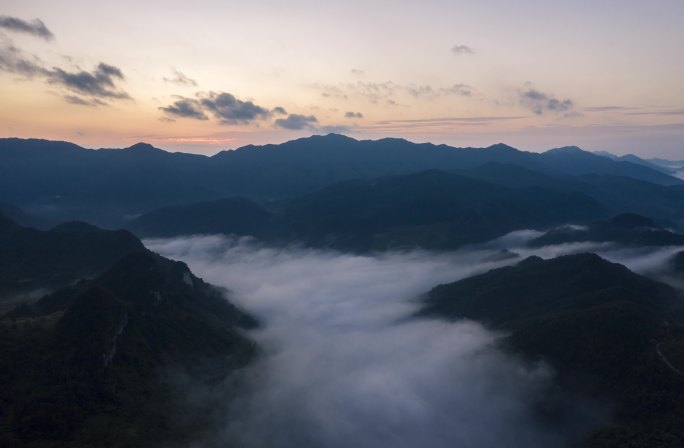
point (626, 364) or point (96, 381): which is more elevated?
point (96, 381)

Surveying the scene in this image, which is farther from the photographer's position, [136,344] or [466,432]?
[136,344]

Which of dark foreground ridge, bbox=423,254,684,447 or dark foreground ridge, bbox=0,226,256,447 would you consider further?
→ dark foreground ridge, bbox=423,254,684,447

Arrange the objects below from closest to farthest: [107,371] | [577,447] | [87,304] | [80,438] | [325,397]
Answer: [80,438], [577,447], [107,371], [87,304], [325,397]

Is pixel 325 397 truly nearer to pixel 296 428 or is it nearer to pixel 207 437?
pixel 296 428

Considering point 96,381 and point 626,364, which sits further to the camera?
point 626,364

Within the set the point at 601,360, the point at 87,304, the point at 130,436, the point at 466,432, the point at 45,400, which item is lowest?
the point at 466,432

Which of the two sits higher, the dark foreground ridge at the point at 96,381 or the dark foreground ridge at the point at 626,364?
the dark foreground ridge at the point at 96,381

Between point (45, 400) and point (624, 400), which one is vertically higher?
point (45, 400)

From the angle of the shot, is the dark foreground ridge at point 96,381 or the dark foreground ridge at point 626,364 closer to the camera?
the dark foreground ridge at point 96,381

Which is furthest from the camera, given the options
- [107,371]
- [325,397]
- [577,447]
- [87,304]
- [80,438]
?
[325,397]

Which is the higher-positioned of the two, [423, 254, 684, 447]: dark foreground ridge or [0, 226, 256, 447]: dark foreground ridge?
[0, 226, 256, 447]: dark foreground ridge

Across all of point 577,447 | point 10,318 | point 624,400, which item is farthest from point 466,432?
point 10,318
